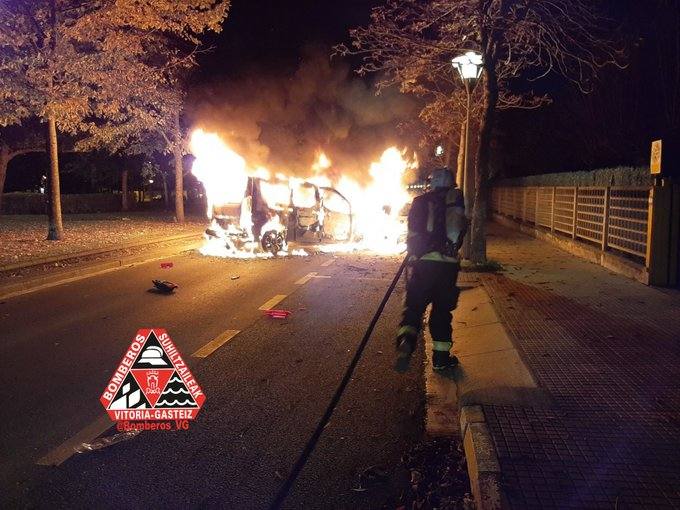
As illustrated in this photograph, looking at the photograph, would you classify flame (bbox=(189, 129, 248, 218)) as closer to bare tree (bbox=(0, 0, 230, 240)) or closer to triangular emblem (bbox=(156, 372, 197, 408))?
bare tree (bbox=(0, 0, 230, 240))

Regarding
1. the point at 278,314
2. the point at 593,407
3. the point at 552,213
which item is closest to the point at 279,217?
the point at 278,314

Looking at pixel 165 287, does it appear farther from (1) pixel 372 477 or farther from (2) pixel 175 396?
(1) pixel 372 477

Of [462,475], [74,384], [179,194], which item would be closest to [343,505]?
[462,475]

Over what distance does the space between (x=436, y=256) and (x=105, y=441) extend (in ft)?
10.2

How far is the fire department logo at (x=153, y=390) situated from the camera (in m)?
4.43

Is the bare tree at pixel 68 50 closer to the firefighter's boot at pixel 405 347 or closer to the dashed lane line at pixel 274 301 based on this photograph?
the dashed lane line at pixel 274 301

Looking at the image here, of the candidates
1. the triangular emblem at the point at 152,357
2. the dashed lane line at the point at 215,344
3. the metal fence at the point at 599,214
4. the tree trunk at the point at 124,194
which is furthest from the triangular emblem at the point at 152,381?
the tree trunk at the point at 124,194

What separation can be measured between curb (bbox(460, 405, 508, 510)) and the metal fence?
6.91 meters

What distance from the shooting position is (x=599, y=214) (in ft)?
39.7

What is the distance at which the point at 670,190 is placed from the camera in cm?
873

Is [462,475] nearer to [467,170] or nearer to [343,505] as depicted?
[343,505]

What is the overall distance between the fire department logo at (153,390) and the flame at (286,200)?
8.40 m

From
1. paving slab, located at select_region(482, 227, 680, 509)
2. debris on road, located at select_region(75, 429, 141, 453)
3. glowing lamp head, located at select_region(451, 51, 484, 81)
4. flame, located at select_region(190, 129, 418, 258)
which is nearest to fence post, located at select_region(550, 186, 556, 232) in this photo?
flame, located at select_region(190, 129, 418, 258)

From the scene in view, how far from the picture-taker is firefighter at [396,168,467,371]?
204 inches
